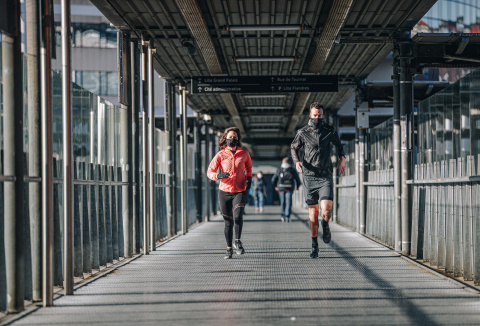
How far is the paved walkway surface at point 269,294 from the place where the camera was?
19.9 feet

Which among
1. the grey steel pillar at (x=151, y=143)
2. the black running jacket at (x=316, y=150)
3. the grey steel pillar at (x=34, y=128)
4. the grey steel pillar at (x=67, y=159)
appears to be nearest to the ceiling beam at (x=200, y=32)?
the grey steel pillar at (x=151, y=143)

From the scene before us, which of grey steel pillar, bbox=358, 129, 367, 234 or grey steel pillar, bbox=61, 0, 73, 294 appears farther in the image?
grey steel pillar, bbox=358, 129, 367, 234

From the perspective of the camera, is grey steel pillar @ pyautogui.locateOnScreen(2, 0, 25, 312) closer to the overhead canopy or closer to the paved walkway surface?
the paved walkway surface

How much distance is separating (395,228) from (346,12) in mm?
3516

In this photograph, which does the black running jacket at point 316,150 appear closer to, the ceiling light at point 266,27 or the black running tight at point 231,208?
the black running tight at point 231,208

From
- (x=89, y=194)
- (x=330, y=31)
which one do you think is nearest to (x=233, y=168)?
(x=89, y=194)

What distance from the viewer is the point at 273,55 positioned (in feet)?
53.4

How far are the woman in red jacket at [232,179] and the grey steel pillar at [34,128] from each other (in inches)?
172

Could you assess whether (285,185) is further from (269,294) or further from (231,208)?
(269,294)

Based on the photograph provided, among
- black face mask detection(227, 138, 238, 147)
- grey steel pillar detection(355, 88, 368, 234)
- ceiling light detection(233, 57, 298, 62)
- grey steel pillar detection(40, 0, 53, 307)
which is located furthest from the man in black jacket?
grey steel pillar detection(355, 88, 368, 234)

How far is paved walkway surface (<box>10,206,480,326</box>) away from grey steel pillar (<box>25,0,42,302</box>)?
0.60m

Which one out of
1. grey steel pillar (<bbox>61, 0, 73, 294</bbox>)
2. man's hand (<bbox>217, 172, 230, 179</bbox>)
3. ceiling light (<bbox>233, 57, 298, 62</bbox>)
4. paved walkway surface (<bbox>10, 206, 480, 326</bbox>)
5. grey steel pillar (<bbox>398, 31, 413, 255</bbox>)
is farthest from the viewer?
ceiling light (<bbox>233, 57, 298, 62</bbox>)

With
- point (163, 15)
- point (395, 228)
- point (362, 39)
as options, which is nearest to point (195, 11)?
point (163, 15)

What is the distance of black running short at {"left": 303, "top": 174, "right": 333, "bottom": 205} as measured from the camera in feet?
35.3
